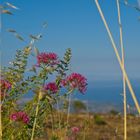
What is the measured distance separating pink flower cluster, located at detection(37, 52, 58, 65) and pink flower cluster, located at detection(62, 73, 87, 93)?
0.72 ft

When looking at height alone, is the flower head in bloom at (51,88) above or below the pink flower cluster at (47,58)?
below

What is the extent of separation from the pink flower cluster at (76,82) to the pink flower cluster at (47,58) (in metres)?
0.22

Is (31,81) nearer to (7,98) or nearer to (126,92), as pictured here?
(7,98)

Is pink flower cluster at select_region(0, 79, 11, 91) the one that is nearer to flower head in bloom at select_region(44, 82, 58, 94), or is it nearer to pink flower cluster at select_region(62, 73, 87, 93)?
flower head in bloom at select_region(44, 82, 58, 94)

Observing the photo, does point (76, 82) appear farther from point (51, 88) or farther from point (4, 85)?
point (4, 85)

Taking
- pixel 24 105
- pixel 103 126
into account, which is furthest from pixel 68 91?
pixel 103 126

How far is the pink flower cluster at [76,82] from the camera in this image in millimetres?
4943

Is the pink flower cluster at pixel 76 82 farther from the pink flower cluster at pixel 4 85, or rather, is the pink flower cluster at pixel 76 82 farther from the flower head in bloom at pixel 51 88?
the pink flower cluster at pixel 4 85

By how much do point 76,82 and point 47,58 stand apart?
13.6 inches

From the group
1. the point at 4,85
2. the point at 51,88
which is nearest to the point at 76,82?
the point at 51,88

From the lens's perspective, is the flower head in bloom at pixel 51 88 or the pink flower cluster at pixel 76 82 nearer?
the flower head in bloom at pixel 51 88

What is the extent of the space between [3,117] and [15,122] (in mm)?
742

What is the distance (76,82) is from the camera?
195 inches

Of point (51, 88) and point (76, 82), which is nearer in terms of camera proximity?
point (51, 88)
